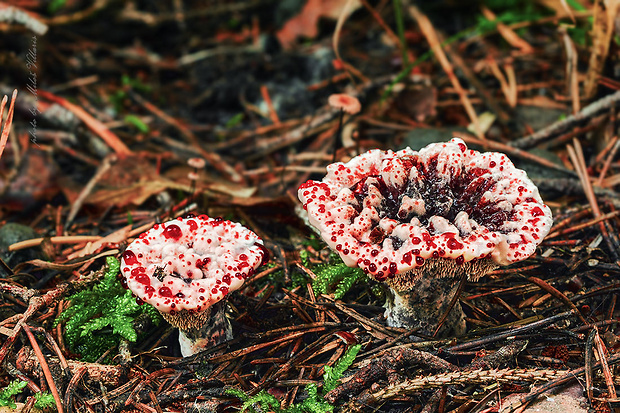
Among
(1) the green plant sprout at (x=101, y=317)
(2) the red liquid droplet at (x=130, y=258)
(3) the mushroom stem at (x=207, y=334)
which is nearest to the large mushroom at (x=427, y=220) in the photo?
(3) the mushroom stem at (x=207, y=334)

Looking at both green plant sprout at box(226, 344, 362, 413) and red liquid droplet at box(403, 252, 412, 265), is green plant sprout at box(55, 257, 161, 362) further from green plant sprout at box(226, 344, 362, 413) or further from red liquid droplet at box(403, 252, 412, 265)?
red liquid droplet at box(403, 252, 412, 265)

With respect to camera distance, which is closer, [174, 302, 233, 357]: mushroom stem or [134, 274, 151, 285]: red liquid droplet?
[134, 274, 151, 285]: red liquid droplet

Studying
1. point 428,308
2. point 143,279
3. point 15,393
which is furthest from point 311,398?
point 15,393

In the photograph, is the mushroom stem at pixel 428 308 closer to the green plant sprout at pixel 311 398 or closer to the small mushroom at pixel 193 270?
the green plant sprout at pixel 311 398

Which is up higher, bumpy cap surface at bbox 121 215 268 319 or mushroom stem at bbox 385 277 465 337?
bumpy cap surface at bbox 121 215 268 319

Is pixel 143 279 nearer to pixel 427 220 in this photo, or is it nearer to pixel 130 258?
pixel 130 258

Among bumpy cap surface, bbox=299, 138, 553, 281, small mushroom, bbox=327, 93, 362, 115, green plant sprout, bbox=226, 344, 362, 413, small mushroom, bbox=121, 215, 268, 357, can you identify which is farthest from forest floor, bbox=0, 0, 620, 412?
small mushroom, bbox=327, 93, 362, 115
